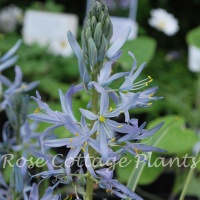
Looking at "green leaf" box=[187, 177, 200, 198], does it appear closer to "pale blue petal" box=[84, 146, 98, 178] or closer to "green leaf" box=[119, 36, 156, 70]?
"green leaf" box=[119, 36, 156, 70]

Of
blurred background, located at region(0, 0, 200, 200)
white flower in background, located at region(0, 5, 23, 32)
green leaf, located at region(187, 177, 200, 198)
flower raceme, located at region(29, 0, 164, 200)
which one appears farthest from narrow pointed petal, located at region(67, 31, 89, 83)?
white flower in background, located at region(0, 5, 23, 32)

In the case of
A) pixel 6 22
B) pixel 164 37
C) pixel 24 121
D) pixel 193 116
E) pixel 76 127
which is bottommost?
pixel 164 37

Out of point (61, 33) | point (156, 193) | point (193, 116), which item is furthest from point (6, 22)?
point (156, 193)

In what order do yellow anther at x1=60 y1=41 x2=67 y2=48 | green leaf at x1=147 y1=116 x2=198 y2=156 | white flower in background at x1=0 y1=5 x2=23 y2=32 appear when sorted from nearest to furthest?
green leaf at x1=147 y1=116 x2=198 y2=156, yellow anther at x1=60 y1=41 x2=67 y2=48, white flower in background at x1=0 y1=5 x2=23 y2=32

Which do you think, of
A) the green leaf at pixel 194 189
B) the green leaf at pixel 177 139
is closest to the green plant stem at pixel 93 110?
the green leaf at pixel 177 139

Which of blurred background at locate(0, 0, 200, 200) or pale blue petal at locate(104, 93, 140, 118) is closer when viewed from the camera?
pale blue petal at locate(104, 93, 140, 118)

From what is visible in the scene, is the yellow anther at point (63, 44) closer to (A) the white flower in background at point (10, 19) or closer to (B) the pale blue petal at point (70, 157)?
(A) the white flower in background at point (10, 19)

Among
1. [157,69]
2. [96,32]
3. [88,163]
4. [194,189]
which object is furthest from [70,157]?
[157,69]

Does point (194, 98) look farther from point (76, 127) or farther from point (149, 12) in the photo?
point (76, 127)
